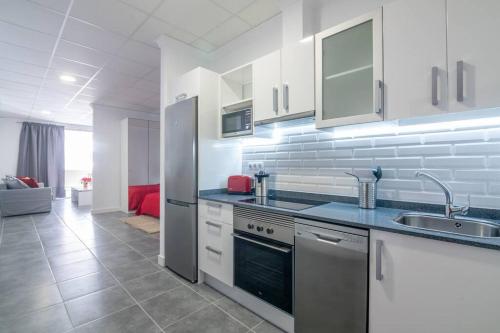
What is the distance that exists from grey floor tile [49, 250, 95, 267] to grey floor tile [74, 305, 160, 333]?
5.08ft

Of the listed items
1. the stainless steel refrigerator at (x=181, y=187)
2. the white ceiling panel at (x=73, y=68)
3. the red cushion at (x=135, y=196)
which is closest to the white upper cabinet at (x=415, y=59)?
the stainless steel refrigerator at (x=181, y=187)

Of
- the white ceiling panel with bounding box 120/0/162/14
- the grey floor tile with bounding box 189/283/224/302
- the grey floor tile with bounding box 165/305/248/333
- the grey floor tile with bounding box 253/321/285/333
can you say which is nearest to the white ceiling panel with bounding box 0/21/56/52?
the white ceiling panel with bounding box 120/0/162/14

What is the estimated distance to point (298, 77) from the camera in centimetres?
180

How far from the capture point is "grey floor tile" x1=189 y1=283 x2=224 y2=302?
6.91ft

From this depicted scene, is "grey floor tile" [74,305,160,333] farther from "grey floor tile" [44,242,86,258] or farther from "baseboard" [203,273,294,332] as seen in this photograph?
"grey floor tile" [44,242,86,258]

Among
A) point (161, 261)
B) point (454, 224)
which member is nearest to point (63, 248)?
point (161, 261)

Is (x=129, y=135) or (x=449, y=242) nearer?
(x=449, y=242)

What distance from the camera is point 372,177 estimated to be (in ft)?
5.55

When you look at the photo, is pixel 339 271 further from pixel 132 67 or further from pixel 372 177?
pixel 132 67

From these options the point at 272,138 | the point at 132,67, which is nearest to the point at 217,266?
the point at 272,138

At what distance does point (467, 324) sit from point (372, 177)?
36.9 inches

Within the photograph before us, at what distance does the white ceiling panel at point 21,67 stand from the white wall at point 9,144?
5.27m

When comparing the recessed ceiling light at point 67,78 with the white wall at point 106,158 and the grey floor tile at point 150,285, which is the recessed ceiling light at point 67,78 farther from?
the grey floor tile at point 150,285

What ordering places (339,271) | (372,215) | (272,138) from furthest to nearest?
(272,138)
(372,215)
(339,271)
